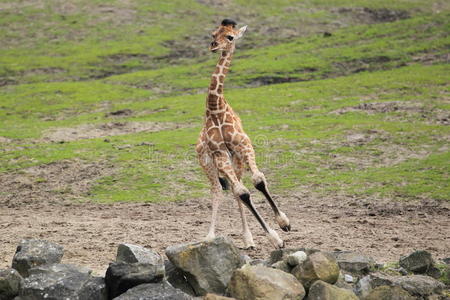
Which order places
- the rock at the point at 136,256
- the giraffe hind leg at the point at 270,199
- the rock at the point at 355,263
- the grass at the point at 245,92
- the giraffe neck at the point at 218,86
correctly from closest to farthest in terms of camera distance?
the rock at the point at 136,256 → the rock at the point at 355,263 → the giraffe hind leg at the point at 270,199 → the giraffe neck at the point at 218,86 → the grass at the point at 245,92

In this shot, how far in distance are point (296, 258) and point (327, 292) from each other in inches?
31.6

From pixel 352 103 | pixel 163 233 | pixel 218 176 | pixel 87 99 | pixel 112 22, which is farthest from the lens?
pixel 112 22

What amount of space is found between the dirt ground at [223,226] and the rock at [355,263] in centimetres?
97

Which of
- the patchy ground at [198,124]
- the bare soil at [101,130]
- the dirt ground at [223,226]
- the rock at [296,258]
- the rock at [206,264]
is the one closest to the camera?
the rock at [206,264]

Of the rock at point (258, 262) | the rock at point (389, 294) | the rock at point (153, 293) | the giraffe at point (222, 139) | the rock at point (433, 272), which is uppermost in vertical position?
the giraffe at point (222, 139)

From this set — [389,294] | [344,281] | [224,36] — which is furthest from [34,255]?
[389,294]

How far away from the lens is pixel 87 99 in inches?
1161

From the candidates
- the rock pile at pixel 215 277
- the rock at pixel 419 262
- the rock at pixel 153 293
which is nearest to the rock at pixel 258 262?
the rock pile at pixel 215 277

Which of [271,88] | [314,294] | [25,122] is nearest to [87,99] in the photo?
[25,122]

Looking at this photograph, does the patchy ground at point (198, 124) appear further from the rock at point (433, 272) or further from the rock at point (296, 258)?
the rock at point (296, 258)

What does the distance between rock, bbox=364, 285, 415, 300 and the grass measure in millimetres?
6472

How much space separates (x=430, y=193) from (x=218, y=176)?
6283 mm

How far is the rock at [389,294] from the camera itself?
27.4 feet

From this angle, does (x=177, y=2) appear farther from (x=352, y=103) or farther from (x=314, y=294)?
(x=314, y=294)
